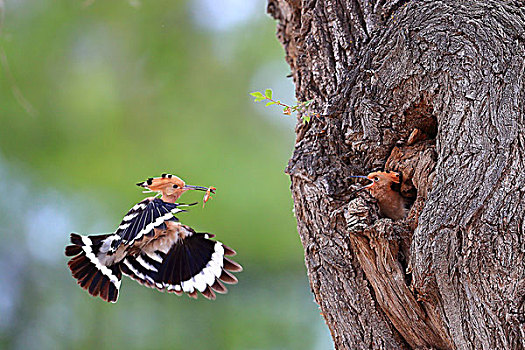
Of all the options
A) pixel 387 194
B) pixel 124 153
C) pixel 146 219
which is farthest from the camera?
pixel 124 153

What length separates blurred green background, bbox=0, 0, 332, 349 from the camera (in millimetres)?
3393

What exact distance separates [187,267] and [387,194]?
1.25 ft

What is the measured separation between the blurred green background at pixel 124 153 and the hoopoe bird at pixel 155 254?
2320 millimetres

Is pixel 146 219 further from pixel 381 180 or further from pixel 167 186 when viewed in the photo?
pixel 381 180

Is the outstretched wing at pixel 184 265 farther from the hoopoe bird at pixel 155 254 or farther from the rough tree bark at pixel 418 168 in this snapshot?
the rough tree bark at pixel 418 168

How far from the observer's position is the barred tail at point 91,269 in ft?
3.01

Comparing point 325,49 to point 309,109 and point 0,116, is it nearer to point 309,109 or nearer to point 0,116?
point 309,109

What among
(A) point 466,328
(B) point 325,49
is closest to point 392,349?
(A) point 466,328

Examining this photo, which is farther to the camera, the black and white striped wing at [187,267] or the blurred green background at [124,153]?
the blurred green background at [124,153]

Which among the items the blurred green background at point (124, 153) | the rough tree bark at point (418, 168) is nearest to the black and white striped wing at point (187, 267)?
the rough tree bark at point (418, 168)

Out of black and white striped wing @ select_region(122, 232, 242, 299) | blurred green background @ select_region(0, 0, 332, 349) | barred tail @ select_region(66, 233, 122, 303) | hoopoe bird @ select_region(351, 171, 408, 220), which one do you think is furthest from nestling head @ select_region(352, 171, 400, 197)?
blurred green background @ select_region(0, 0, 332, 349)

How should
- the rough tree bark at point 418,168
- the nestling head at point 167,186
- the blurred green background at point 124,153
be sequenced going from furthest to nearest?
1. the blurred green background at point 124,153
2. the nestling head at point 167,186
3. the rough tree bark at point 418,168

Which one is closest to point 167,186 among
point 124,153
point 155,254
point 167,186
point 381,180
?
point 167,186

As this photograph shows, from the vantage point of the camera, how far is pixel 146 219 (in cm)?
88
